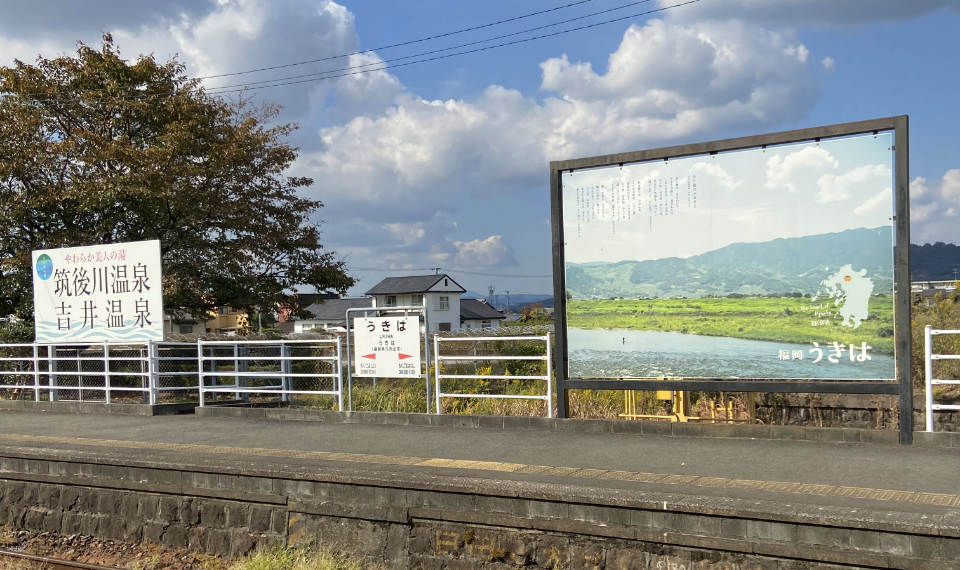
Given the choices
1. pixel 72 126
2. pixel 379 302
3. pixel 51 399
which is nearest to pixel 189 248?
pixel 72 126

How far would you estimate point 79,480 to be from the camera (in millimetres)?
8484

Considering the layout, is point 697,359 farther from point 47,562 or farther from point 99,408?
point 99,408

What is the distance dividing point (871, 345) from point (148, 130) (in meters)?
18.4

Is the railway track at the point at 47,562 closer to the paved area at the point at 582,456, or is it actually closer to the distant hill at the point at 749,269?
the paved area at the point at 582,456

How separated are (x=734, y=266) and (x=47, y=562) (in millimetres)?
7437

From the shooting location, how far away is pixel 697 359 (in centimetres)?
867

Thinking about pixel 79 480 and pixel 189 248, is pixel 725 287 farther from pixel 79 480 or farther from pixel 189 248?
pixel 189 248

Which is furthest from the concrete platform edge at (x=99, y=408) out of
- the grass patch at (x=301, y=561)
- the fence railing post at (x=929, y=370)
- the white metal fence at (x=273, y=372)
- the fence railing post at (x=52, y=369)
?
the fence railing post at (x=929, y=370)

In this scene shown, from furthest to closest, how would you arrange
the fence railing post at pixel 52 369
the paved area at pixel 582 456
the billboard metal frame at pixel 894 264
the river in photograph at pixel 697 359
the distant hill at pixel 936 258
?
the distant hill at pixel 936 258 < the fence railing post at pixel 52 369 < the river in photograph at pixel 697 359 < the billboard metal frame at pixel 894 264 < the paved area at pixel 582 456

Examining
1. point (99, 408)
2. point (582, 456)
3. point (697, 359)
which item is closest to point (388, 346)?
point (582, 456)

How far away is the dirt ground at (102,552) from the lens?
24.5 ft

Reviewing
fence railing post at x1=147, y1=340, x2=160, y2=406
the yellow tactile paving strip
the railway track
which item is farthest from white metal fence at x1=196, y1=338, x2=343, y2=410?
the railway track

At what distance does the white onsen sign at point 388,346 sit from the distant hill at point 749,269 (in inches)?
93.2

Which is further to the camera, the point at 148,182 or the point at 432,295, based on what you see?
the point at 432,295
